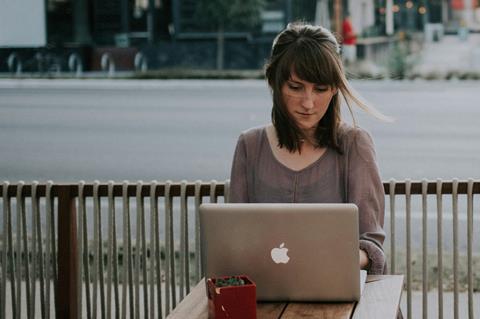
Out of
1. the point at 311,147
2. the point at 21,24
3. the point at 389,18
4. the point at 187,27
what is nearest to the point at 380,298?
the point at 311,147

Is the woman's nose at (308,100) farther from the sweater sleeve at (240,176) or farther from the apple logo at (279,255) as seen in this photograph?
the apple logo at (279,255)

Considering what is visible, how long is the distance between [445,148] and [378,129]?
246 centimetres

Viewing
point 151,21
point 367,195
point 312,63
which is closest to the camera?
point 312,63

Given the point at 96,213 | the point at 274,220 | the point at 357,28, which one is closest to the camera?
the point at 274,220

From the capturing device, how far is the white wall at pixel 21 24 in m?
21.9

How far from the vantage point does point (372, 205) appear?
3.01 metres

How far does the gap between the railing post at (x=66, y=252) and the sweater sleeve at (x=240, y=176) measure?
1021 mm

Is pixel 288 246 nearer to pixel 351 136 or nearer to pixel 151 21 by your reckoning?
pixel 351 136

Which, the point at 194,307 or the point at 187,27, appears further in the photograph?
the point at 187,27

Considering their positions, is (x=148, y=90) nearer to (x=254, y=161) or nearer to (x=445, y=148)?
(x=445, y=148)

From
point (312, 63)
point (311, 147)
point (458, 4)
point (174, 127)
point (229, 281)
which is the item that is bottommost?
point (174, 127)

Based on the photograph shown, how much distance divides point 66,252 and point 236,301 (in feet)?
5.55

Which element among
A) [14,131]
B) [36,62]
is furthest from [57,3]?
[14,131]

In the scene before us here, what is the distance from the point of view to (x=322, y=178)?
3.09 meters
